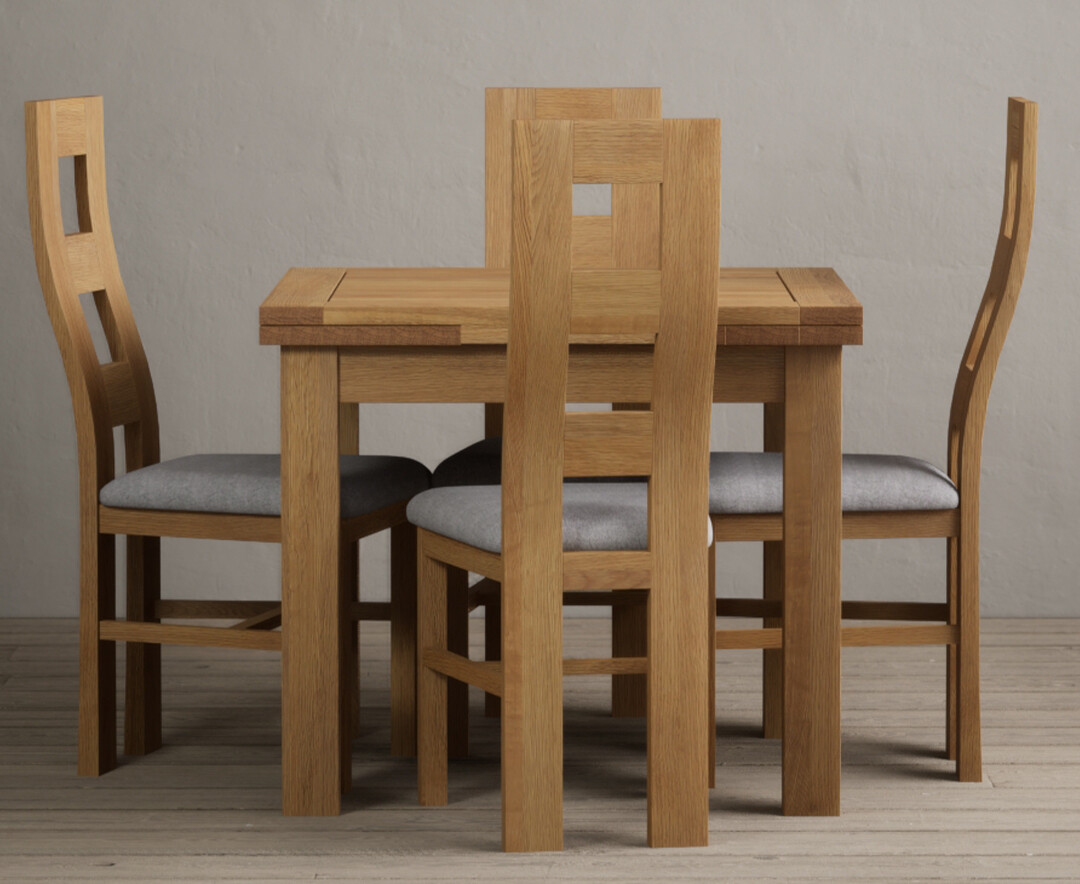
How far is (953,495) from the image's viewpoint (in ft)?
9.07

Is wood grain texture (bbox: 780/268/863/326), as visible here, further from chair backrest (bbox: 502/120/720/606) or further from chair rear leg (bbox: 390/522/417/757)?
chair rear leg (bbox: 390/522/417/757)

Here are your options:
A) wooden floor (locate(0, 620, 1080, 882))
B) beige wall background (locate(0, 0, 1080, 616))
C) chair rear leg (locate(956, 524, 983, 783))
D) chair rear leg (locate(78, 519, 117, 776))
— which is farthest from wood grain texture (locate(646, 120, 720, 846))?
beige wall background (locate(0, 0, 1080, 616))

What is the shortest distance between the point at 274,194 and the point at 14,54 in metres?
0.67

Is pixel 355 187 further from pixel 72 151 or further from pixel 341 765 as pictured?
pixel 341 765

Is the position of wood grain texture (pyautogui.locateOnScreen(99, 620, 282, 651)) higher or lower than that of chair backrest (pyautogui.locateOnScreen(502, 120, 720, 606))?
lower

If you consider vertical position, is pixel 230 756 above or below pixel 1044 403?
below

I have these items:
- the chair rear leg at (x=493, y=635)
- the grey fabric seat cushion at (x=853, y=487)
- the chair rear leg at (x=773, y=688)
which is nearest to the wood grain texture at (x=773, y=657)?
the chair rear leg at (x=773, y=688)

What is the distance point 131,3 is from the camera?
3922 mm

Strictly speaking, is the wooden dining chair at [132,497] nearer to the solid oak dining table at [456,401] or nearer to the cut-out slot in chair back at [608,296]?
the solid oak dining table at [456,401]

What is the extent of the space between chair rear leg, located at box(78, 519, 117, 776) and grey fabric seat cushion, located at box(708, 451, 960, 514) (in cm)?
101

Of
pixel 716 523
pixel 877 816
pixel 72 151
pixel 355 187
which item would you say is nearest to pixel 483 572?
pixel 716 523

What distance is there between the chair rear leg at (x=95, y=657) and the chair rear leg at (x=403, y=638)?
0.47m

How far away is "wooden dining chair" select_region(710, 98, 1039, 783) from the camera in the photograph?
270 cm

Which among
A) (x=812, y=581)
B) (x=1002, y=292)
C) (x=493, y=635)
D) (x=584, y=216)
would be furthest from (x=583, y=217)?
(x=812, y=581)
